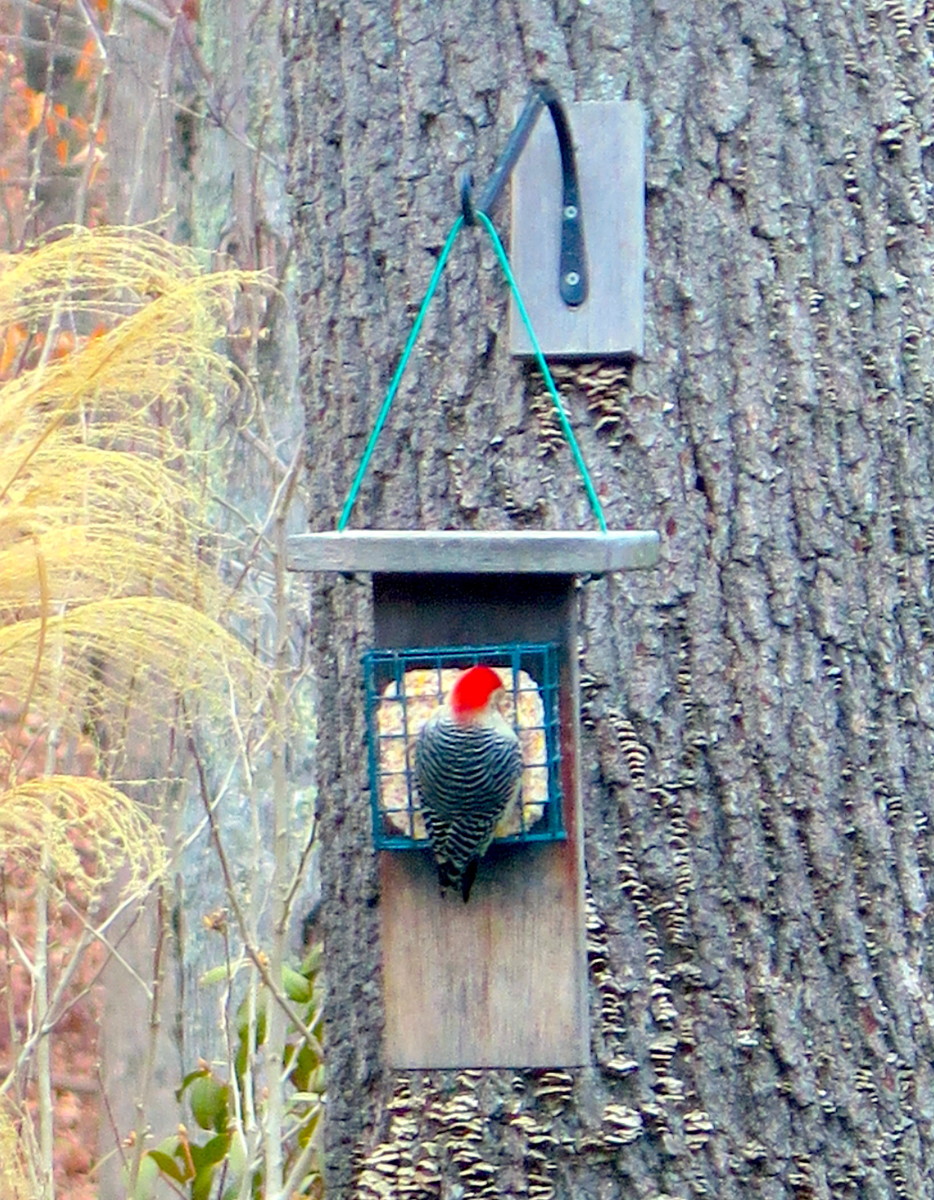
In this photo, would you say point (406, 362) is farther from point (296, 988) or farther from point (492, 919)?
point (296, 988)

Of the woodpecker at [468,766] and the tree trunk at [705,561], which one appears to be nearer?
the woodpecker at [468,766]

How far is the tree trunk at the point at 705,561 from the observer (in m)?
1.95

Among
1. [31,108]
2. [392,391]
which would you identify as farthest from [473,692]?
[31,108]

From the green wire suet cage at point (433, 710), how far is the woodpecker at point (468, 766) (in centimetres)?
6

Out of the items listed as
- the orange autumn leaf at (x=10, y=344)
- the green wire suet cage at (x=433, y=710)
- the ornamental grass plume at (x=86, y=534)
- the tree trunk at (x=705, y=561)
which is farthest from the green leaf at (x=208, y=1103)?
the green wire suet cage at (x=433, y=710)

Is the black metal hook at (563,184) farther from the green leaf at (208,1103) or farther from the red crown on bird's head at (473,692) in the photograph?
the green leaf at (208,1103)

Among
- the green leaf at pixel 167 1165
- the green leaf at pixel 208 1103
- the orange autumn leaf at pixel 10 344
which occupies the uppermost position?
the orange autumn leaf at pixel 10 344

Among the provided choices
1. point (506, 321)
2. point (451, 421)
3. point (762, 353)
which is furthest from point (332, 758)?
point (762, 353)

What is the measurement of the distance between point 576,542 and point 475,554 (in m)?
0.10

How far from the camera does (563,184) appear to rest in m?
2.03

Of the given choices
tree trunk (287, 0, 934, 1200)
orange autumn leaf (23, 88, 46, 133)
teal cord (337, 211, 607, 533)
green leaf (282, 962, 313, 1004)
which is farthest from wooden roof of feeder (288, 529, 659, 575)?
orange autumn leaf (23, 88, 46, 133)

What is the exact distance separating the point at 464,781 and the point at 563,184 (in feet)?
2.81

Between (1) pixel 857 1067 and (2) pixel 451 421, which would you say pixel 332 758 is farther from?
(1) pixel 857 1067

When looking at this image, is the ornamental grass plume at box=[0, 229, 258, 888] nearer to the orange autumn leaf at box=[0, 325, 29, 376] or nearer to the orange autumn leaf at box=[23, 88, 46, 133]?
the orange autumn leaf at box=[0, 325, 29, 376]
